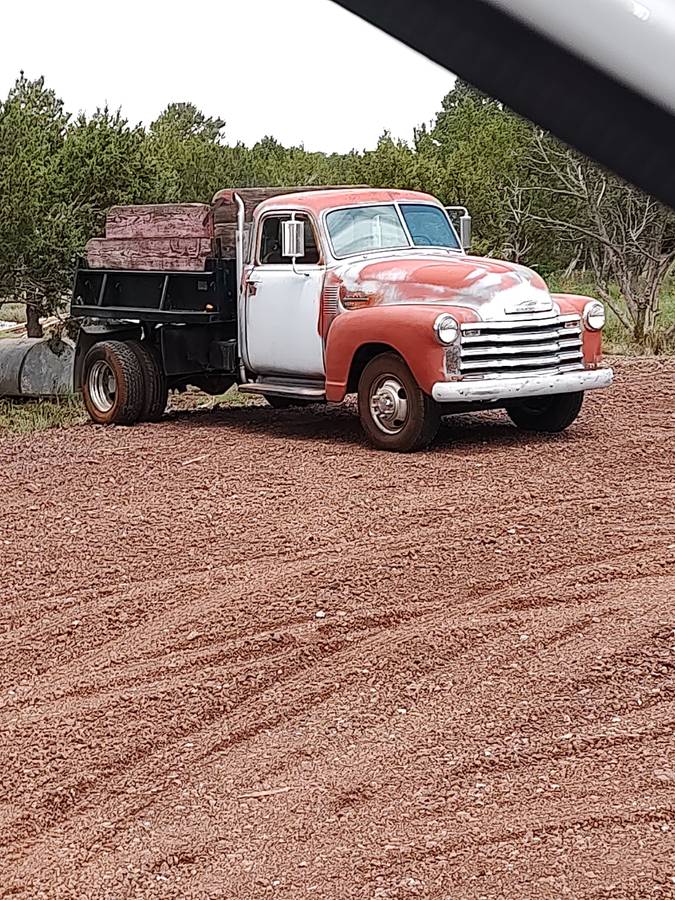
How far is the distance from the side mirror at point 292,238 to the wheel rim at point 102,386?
254 cm

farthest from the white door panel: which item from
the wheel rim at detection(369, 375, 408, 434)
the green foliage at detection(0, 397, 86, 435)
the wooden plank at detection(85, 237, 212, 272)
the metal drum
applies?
the metal drum

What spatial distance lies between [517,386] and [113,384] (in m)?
4.31

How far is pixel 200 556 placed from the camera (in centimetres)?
788

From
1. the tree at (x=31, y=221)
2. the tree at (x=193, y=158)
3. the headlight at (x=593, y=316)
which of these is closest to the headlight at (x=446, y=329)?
the headlight at (x=593, y=316)

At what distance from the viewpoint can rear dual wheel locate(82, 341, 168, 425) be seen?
41.2 feet

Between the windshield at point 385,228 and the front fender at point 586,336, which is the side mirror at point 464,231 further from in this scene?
the front fender at point 586,336

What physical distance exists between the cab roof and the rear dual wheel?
6.25ft

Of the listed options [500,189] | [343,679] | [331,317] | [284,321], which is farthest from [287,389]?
[500,189]

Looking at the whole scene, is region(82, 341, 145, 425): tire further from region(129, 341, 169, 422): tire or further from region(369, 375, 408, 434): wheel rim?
region(369, 375, 408, 434): wheel rim

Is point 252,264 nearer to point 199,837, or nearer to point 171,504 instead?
point 171,504

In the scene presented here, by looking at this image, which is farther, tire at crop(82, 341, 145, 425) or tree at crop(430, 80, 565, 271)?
tree at crop(430, 80, 565, 271)

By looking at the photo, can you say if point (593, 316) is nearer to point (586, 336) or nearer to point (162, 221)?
point (586, 336)

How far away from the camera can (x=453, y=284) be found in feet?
34.8

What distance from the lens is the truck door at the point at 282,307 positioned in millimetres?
11367
